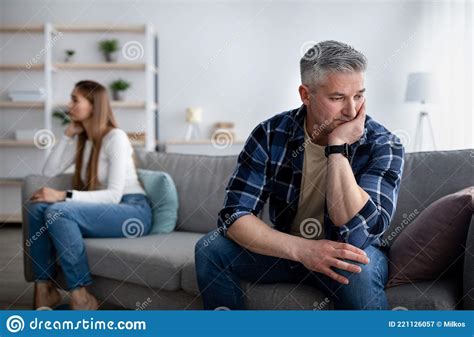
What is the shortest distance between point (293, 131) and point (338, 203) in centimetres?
28

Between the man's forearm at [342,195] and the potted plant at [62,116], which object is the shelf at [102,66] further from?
the man's forearm at [342,195]

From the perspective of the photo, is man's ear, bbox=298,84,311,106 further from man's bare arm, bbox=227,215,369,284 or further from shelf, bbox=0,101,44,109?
shelf, bbox=0,101,44,109

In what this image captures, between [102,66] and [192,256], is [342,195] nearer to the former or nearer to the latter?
[192,256]

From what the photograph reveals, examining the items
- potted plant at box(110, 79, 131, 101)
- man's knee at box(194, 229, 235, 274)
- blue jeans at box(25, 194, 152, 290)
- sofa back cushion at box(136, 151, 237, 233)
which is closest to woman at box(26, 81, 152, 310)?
blue jeans at box(25, 194, 152, 290)

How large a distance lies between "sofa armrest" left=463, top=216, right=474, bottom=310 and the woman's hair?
5.04 ft

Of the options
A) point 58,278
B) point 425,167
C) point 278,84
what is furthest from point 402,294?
point 278,84

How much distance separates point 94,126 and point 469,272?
163 centimetres

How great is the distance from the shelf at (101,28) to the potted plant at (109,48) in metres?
0.10

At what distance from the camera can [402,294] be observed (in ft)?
4.83

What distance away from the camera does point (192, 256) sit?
1.96 m

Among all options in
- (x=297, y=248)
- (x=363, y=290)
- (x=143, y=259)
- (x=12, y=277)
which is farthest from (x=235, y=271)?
(x=12, y=277)

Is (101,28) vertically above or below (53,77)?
above

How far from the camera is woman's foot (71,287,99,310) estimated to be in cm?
209
